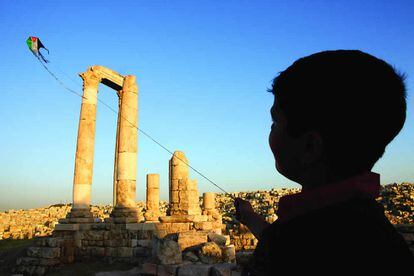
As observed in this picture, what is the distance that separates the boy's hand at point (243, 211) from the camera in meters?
1.56

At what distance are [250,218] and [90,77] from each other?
55.6 feet

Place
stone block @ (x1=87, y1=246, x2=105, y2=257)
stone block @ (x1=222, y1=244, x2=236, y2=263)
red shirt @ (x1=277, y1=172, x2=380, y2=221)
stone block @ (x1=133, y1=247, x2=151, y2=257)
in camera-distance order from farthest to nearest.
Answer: stone block @ (x1=87, y1=246, x2=105, y2=257) → stone block @ (x1=133, y1=247, x2=151, y2=257) → stone block @ (x1=222, y1=244, x2=236, y2=263) → red shirt @ (x1=277, y1=172, x2=380, y2=221)

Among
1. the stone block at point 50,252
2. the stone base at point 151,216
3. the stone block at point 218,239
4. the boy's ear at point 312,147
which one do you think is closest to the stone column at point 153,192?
the stone base at point 151,216

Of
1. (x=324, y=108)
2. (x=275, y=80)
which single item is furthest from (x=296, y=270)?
(x=275, y=80)

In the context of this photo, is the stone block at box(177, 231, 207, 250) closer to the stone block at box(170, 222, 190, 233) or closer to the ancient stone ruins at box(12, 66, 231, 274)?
the ancient stone ruins at box(12, 66, 231, 274)

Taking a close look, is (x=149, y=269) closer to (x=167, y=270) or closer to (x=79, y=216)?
(x=167, y=270)

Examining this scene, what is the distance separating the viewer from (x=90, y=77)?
56.3 ft

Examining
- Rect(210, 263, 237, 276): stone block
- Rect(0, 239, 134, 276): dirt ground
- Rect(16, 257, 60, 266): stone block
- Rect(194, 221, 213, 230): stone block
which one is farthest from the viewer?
Rect(194, 221, 213, 230): stone block

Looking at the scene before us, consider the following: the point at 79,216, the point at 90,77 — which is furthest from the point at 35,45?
the point at 79,216

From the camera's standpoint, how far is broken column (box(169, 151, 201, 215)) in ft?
56.9

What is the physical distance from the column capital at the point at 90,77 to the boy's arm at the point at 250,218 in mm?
16715

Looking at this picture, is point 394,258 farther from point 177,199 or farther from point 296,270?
point 177,199

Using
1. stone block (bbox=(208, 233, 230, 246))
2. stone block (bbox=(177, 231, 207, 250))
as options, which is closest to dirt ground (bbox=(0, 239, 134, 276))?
stone block (bbox=(177, 231, 207, 250))

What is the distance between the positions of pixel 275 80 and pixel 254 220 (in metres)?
0.62
